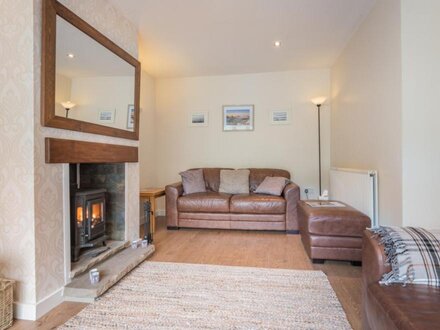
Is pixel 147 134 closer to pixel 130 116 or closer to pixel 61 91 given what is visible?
pixel 130 116

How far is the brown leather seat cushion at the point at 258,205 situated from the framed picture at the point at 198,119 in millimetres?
1677

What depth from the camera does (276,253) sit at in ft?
9.23

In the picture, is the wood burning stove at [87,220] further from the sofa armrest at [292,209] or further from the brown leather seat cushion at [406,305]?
the sofa armrest at [292,209]

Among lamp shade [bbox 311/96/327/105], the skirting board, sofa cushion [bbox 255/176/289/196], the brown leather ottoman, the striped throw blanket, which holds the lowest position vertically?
the skirting board

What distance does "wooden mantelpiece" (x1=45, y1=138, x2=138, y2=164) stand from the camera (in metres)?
1.75

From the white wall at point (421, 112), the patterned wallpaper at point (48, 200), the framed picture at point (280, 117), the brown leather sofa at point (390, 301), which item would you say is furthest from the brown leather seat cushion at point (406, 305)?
the framed picture at point (280, 117)

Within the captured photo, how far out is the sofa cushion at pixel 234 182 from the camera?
4094 millimetres

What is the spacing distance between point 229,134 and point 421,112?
2.98 m

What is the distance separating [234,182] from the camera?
4.14 meters

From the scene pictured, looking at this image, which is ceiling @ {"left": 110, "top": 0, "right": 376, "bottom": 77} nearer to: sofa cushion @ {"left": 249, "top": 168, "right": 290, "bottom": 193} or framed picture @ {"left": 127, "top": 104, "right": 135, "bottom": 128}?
framed picture @ {"left": 127, "top": 104, "right": 135, "bottom": 128}

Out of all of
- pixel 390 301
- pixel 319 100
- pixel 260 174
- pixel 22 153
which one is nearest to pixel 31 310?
pixel 22 153

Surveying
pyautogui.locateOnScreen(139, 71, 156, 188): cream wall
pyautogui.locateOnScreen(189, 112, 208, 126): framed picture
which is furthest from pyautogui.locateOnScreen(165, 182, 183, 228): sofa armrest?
pyautogui.locateOnScreen(189, 112, 208, 126): framed picture

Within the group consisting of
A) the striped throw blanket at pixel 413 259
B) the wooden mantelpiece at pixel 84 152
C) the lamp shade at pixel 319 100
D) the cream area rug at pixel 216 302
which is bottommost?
the cream area rug at pixel 216 302

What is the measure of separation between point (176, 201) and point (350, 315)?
256 cm
